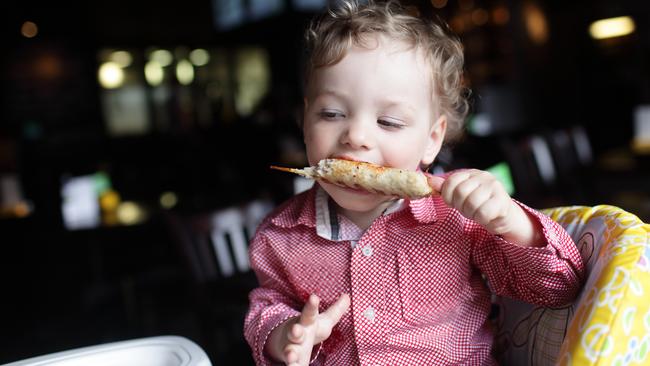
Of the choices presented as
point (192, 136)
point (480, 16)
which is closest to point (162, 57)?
point (192, 136)

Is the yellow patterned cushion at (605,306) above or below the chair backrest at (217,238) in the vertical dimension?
above

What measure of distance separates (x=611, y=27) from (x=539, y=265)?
9.30 m

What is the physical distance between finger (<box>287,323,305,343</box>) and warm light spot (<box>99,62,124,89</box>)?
34.0 ft

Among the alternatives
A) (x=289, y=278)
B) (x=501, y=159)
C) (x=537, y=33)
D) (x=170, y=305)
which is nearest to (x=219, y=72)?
(x=537, y=33)

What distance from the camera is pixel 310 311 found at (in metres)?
0.88

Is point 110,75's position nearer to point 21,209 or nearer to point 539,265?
point 21,209

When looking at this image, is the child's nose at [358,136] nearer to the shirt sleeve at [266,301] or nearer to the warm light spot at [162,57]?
the shirt sleeve at [266,301]

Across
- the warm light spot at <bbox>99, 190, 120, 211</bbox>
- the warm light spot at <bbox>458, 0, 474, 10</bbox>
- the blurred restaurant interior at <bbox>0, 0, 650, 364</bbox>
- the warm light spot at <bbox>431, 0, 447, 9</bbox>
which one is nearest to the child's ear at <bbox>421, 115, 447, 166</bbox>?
the blurred restaurant interior at <bbox>0, 0, 650, 364</bbox>

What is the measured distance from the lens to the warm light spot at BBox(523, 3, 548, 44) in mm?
9352

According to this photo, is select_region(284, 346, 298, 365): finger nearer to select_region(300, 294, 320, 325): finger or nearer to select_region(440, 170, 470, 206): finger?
select_region(300, 294, 320, 325): finger

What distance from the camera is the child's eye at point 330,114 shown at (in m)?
1.00

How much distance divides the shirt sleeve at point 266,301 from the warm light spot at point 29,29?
9556 mm

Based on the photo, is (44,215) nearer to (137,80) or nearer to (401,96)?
(401,96)

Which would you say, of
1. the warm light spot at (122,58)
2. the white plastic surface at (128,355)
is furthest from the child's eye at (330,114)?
the warm light spot at (122,58)
